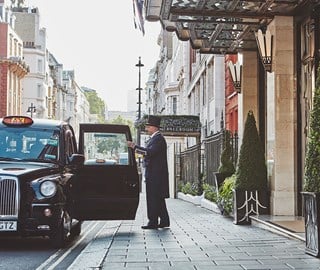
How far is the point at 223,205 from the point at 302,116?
125 inches

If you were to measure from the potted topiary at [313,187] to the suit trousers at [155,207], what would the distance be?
4.17 m

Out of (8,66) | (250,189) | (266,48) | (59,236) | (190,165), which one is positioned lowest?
(59,236)

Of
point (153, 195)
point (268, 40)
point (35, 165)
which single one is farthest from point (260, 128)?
point (35, 165)

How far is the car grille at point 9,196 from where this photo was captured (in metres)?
9.45

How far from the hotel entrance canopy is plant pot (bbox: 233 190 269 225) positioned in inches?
139

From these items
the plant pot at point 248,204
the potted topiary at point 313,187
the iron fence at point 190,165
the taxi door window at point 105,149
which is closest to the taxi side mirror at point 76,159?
the taxi door window at point 105,149

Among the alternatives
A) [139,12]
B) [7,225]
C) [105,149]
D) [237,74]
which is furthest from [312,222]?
[139,12]

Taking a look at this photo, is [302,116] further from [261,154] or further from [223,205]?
[223,205]

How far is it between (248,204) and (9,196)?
535 centimetres

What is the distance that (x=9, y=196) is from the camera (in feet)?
31.1

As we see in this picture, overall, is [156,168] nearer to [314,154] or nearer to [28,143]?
[28,143]

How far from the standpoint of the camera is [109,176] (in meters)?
11.2

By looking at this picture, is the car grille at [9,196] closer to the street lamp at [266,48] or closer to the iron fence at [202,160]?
the street lamp at [266,48]

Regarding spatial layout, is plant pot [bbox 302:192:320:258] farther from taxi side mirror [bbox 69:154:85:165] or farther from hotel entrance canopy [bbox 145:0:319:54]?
hotel entrance canopy [bbox 145:0:319:54]
